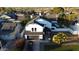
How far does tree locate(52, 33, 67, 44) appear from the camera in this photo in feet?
4.62

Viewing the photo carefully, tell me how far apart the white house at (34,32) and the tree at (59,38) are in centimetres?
12

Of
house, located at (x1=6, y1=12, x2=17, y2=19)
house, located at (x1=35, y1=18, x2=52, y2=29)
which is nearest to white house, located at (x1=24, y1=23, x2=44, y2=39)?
house, located at (x1=35, y1=18, x2=52, y2=29)

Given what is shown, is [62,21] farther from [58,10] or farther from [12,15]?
[12,15]

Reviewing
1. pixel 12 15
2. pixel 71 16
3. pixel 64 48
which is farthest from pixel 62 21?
pixel 12 15

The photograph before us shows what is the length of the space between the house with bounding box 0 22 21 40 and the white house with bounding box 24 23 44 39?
0.08 m

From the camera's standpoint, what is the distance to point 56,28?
142 centimetres

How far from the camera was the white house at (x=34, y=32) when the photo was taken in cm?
141

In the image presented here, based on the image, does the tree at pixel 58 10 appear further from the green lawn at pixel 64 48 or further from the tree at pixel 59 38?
the green lawn at pixel 64 48

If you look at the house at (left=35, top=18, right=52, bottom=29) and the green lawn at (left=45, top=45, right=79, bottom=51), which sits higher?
the house at (left=35, top=18, right=52, bottom=29)

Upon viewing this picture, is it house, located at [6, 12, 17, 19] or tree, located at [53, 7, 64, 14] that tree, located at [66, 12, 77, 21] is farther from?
house, located at [6, 12, 17, 19]

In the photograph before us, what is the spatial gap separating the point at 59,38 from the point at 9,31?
0.45 m

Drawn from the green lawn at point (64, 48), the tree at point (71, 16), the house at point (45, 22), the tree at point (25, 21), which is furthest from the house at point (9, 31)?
the tree at point (71, 16)
